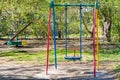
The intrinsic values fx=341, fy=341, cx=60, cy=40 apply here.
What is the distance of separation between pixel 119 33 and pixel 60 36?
12.7 metres

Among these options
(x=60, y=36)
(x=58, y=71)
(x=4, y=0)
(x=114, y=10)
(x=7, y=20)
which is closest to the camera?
(x=58, y=71)

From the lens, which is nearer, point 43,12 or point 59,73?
point 59,73

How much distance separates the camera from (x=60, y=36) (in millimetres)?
38219

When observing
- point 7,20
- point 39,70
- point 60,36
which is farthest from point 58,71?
point 60,36

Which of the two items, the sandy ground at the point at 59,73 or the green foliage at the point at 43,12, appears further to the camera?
the green foliage at the point at 43,12

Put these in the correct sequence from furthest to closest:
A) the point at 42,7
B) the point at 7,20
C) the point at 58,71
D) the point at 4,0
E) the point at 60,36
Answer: the point at 60,36, the point at 7,20, the point at 42,7, the point at 4,0, the point at 58,71

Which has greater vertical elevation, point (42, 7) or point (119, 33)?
point (42, 7)

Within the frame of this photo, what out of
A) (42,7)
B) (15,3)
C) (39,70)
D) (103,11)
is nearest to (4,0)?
(15,3)

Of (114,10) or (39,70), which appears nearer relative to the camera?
(39,70)

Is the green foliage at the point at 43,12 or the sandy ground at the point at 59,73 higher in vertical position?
the green foliage at the point at 43,12

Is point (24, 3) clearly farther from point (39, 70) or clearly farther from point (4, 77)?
point (4, 77)

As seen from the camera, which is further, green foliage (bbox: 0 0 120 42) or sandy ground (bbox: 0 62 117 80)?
green foliage (bbox: 0 0 120 42)

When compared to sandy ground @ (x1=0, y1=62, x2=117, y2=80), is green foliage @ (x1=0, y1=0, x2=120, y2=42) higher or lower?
higher

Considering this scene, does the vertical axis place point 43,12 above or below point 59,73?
above
